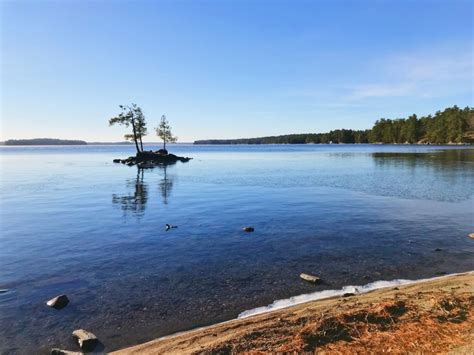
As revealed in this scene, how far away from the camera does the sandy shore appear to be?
21.8 ft

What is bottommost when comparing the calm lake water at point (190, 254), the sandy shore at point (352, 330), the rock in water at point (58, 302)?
the calm lake water at point (190, 254)

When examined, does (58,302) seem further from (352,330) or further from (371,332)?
(371,332)

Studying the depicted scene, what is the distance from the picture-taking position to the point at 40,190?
37.6 meters

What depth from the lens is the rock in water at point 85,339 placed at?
323 inches

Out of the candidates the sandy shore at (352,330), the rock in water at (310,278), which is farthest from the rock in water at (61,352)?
the rock in water at (310,278)

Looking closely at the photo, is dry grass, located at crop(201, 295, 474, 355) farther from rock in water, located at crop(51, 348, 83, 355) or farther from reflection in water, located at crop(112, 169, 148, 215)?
reflection in water, located at crop(112, 169, 148, 215)

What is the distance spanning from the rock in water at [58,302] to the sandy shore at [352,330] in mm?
3661

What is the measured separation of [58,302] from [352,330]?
8.66 meters

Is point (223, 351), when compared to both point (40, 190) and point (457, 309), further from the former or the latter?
point (40, 190)

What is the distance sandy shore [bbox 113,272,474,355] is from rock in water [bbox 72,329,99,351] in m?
0.89

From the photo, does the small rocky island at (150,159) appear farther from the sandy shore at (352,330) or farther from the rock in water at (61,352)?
the sandy shore at (352,330)

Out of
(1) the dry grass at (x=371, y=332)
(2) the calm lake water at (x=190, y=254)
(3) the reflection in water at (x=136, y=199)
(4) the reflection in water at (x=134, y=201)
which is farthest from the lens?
(3) the reflection in water at (x=136, y=199)

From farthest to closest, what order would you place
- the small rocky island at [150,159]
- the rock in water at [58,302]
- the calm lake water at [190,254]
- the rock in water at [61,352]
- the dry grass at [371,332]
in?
the small rocky island at [150,159]
the rock in water at [58,302]
the calm lake water at [190,254]
the rock in water at [61,352]
the dry grass at [371,332]

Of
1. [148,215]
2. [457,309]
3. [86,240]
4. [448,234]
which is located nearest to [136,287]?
[86,240]
